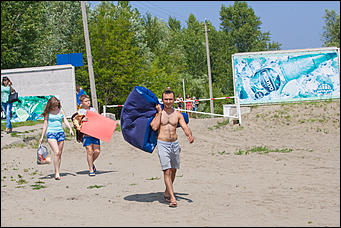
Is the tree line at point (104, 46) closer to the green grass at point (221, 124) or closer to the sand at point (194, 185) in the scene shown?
the green grass at point (221, 124)

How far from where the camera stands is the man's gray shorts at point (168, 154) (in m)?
6.91

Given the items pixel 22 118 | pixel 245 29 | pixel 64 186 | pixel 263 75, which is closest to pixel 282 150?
pixel 64 186

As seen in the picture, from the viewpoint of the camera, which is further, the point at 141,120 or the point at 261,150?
the point at 261,150

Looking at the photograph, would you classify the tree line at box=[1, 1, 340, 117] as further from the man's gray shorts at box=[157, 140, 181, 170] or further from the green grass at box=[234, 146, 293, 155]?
the man's gray shorts at box=[157, 140, 181, 170]

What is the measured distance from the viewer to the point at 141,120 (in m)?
7.27

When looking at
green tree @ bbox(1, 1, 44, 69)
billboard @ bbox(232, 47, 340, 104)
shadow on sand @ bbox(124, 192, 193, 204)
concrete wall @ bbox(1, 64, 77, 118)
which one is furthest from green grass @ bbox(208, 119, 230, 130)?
green tree @ bbox(1, 1, 44, 69)

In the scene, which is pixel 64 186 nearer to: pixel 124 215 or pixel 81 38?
pixel 124 215

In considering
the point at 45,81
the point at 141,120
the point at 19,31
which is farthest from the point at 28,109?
the point at 141,120

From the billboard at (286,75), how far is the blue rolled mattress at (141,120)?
1756 cm

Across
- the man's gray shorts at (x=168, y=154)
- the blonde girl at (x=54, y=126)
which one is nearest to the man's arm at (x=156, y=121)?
the man's gray shorts at (x=168, y=154)

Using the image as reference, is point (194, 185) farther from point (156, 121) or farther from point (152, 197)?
point (156, 121)

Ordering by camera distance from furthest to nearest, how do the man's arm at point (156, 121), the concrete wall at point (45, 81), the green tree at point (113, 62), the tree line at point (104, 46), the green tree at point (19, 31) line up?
the green tree at point (113, 62) → the tree line at point (104, 46) → the green tree at point (19, 31) → the concrete wall at point (45, 81) → the man's arm at point (156, 121)

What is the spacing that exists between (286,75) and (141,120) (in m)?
18.8

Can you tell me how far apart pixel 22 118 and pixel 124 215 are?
18.4 m
